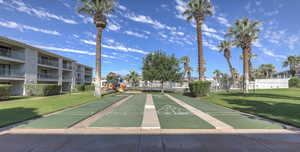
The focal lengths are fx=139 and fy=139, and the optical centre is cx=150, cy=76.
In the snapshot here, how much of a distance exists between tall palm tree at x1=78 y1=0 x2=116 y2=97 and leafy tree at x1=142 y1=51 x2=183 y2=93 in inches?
388

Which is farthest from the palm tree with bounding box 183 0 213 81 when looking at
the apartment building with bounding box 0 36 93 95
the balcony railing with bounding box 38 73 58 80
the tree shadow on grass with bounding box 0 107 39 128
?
the balcony railing with bounding box 38 73 58 80

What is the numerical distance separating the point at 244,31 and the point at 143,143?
24501mm

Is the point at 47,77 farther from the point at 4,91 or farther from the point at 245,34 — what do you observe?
the point at 245,34

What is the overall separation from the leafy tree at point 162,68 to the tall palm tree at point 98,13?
986 centimetres

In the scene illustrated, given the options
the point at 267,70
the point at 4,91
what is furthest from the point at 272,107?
the point at 267,70

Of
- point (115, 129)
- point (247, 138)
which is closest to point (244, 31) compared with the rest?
point (247, 138)

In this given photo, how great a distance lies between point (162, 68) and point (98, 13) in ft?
44.0

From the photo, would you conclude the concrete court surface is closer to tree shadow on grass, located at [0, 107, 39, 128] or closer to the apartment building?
tree shadow on grass, located at [0, 107, 39, 128]

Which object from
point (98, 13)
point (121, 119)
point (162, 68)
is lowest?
point (121, 119)

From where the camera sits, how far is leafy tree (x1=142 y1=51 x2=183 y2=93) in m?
25.5

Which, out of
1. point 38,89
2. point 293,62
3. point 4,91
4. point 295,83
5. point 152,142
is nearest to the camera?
point 152,142

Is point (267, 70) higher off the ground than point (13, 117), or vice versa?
point (267, 70)

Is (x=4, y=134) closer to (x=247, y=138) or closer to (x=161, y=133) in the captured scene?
(x=161, y=133)

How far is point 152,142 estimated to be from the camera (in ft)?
13.3
